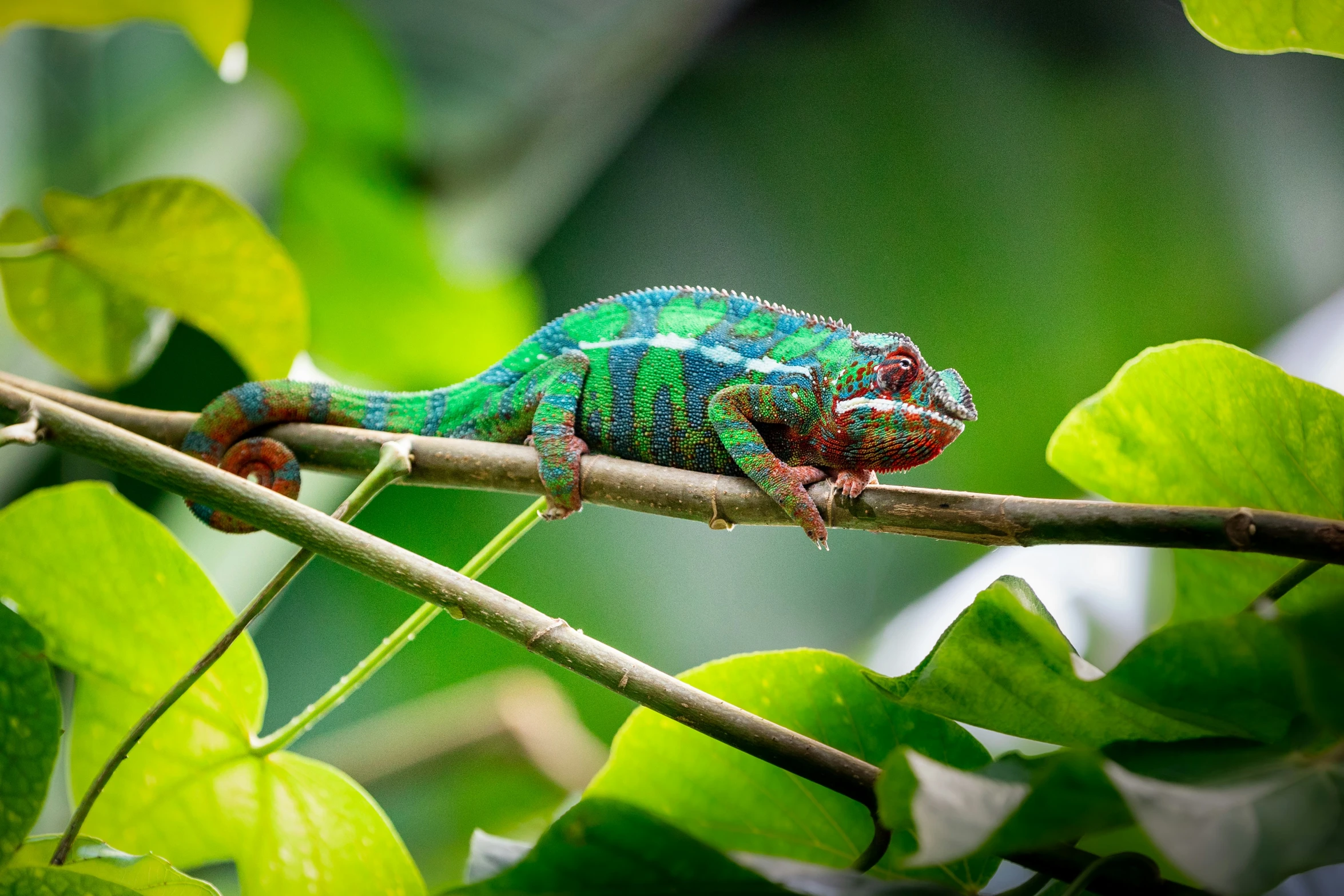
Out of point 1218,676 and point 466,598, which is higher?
point 1218,676

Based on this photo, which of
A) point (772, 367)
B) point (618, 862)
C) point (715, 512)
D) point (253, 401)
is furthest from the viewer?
point (772, 367)

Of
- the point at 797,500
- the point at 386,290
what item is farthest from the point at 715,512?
the point at 386,290

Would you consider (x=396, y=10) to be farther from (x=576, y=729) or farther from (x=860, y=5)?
(x=576, y=729)

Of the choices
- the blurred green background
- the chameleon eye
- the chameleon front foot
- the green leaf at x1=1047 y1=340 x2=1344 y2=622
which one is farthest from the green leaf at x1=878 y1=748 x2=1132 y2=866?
the blurred green background

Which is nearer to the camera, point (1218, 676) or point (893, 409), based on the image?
point (1218, 676)

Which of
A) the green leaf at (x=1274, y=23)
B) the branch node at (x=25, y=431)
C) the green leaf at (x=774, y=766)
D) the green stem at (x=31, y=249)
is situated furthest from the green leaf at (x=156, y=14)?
the green leaf at (x=1274, y=23)

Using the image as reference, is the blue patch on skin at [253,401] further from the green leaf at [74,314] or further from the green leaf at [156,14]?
the green leaf at [156,14]

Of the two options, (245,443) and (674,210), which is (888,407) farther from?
(674,210)
